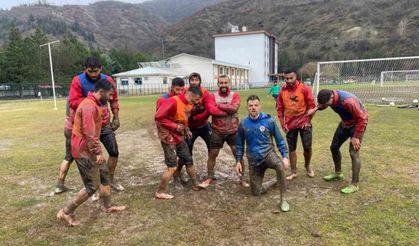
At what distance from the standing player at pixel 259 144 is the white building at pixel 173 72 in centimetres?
4461

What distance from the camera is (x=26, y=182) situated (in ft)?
20.9

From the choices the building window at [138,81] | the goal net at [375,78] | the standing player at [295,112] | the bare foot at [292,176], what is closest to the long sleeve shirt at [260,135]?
the standing player at [295,112]

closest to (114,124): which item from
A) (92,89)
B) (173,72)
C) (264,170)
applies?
(92,89)

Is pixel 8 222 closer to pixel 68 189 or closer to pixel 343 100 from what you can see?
pixel 68 189

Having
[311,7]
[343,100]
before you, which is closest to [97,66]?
[343,100]

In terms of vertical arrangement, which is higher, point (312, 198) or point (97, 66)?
point (97, 66)

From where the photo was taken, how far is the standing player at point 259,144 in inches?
194

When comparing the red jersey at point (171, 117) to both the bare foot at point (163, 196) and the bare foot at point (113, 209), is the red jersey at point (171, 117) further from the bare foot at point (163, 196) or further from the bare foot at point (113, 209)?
the bare foot at point (113, 209)

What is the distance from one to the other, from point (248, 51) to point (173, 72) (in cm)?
2796

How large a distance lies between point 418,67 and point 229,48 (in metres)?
60.2

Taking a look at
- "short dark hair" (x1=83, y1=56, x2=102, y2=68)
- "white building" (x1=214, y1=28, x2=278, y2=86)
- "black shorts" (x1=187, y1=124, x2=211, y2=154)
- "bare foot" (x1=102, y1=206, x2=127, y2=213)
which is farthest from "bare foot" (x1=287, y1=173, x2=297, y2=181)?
"white building" (x1=214, y1=28, x2=278, y2=86)

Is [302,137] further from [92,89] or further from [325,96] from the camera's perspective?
[92,89]

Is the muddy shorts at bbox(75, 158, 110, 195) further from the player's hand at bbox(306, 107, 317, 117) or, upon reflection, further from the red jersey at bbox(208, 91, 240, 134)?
the player's hand at bbox(306, 107, 317, 117)

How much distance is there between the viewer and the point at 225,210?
475 centimetres
